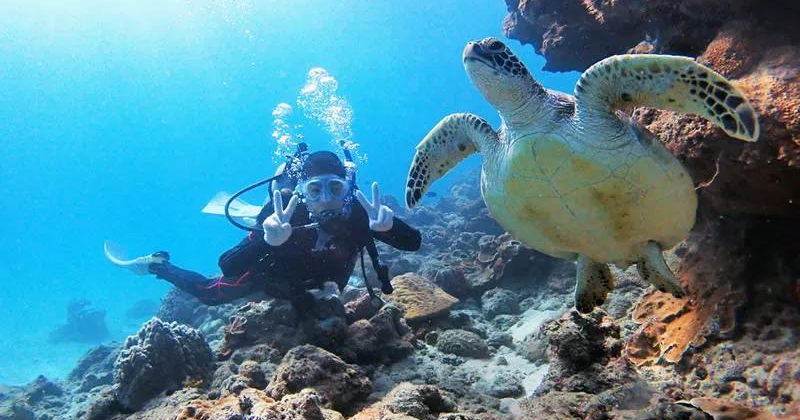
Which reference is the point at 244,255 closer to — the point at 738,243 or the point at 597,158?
the point at 597,158

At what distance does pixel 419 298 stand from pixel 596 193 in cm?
379

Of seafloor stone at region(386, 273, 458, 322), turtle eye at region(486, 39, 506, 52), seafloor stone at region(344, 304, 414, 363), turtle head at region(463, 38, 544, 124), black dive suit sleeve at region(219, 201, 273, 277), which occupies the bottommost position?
seafloor stone at region(344, 304, 414, 363)

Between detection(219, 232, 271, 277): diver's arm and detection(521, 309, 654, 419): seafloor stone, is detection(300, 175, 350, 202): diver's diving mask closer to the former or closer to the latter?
detection(219, 232, 271, 277): diver's arm

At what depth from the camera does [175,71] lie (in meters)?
77.4

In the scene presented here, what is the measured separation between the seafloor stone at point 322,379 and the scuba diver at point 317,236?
2.02 m

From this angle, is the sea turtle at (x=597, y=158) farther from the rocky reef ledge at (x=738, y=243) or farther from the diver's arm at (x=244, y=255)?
the diver's arm at (x=244, y=255)

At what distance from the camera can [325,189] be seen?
5504 mm

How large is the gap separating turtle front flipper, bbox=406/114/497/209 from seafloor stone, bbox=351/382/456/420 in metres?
1.92

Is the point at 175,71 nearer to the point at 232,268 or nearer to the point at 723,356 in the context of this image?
the point at 232,268

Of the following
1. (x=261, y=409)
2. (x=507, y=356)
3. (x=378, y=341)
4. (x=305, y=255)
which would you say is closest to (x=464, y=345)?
(x=507, y=356)

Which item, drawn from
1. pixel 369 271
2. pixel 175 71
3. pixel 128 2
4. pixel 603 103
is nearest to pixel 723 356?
pixel 603 103

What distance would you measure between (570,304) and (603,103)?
3567 mm

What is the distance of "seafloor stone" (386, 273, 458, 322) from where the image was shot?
5793mm

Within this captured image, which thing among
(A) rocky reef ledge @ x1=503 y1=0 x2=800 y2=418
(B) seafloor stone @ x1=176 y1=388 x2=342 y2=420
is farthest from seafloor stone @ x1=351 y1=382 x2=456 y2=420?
(A) rocky reef ledge @ x1=503 y1=0 x2=800 y2=418
